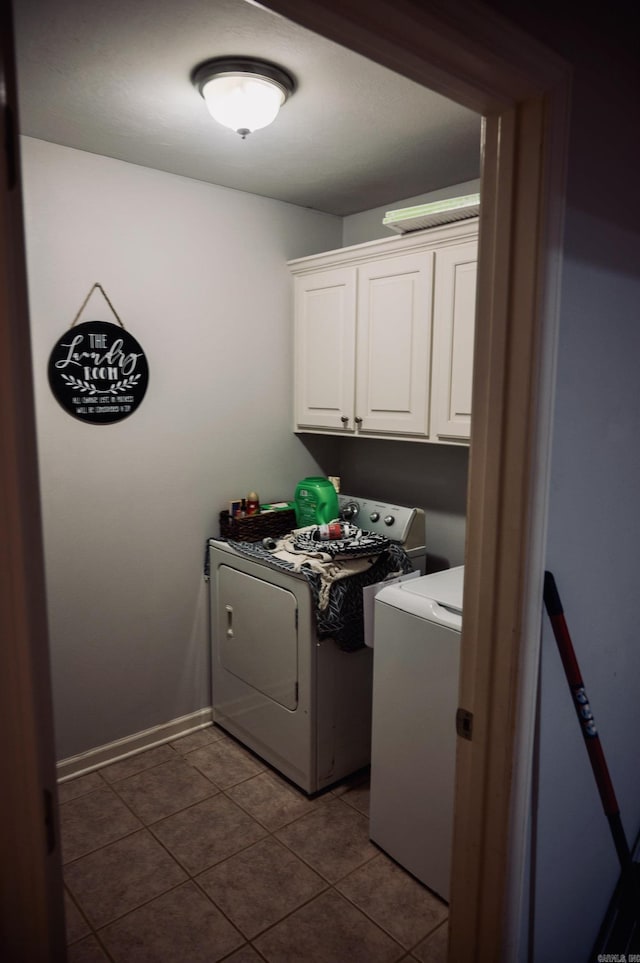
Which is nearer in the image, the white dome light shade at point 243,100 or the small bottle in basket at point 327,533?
the white dome light shade at point 243,100

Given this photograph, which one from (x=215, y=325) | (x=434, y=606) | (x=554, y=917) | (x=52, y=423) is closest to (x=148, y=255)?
(x=215, y=325)

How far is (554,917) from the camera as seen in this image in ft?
4.78

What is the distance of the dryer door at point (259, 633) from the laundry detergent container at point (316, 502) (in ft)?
1.47

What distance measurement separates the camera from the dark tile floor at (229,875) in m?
1.86

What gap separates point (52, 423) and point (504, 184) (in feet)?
6.37

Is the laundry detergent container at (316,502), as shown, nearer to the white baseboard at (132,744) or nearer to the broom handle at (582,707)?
the white baseboard at (132,744)

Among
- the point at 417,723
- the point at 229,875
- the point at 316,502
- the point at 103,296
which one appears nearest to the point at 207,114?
the point at 103,296

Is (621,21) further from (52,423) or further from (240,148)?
(52,423)

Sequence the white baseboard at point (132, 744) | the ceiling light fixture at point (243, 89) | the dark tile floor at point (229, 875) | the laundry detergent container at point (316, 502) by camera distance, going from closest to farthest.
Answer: the ceiling light fixture at point (243, 89) < the dark tile floor at point (229, 875) < the white baseboard at point (132, 744) < the laundry detergent container at point (316, 502)

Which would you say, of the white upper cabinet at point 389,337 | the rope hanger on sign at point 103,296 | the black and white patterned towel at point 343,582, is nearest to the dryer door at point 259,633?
the black and white patterned towel at point 343,582

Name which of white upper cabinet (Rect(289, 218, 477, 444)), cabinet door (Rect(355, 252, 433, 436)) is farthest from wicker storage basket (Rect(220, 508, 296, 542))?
cabinet door (Rect(355, 252, 433, 436))

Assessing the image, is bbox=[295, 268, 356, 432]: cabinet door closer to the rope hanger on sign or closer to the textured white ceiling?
the textured white ceiling

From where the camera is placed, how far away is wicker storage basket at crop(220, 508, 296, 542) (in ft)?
9.41

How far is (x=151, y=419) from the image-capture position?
270 centimetres
